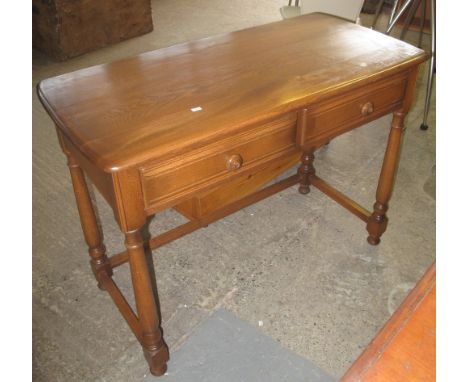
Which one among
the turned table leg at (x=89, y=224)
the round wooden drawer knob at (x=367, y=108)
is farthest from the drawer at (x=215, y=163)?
the turned table leg at (x=89, y=224)

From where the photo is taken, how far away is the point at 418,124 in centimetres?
301

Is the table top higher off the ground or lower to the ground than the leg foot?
higher

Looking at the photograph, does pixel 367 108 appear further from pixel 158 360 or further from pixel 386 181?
pixel 158 360

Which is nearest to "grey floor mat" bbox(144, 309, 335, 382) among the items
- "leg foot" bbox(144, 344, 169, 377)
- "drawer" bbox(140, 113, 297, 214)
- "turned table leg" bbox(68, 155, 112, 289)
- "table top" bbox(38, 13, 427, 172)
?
"leg foot" bbox(144, 344, 169, 377)

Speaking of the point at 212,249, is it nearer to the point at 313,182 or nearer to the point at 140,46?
the point at 313,182

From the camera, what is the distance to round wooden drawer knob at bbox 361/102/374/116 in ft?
5.01

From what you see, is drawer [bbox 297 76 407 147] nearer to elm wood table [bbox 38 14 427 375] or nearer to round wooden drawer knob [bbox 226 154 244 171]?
elm wood table [bbox 38 14 427 375]

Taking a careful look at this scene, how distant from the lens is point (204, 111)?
1229 mm

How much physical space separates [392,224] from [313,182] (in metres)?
0.43

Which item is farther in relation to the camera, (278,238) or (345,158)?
(345,158)

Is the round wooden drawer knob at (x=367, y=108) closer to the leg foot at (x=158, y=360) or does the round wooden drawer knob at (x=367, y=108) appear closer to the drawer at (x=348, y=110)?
the drawer at (x=348, y=110)

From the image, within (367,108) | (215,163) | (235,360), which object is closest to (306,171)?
(367,108)

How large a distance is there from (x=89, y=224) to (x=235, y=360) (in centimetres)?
70

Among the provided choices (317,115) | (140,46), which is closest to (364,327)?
(317,115)
